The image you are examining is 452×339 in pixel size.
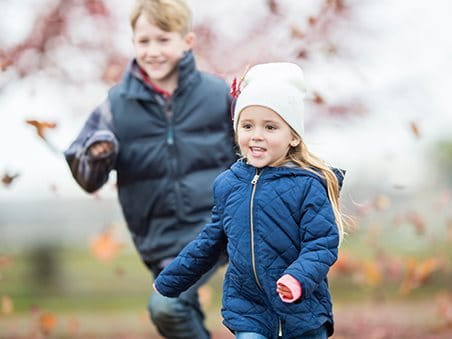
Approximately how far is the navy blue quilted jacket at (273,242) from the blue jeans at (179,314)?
1053 millimetres

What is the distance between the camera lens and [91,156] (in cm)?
453

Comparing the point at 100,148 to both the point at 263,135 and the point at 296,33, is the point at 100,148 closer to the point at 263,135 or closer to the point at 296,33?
the point at 263,135

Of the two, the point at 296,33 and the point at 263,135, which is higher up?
the point at 263,135

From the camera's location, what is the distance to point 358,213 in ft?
25.3

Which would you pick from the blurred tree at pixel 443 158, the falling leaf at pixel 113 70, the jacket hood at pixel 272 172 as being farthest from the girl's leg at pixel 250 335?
the blurred tree at pixel 443 158

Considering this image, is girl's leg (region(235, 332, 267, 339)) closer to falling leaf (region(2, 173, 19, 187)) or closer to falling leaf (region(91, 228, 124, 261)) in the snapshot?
falling leaf (region(2, 173, 19, 187))

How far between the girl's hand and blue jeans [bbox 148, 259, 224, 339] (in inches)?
52.0

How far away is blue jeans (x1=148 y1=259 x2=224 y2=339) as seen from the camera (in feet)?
15.3

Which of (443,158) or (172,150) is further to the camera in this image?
(443,158)

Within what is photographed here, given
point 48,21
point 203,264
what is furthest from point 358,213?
point 203,264

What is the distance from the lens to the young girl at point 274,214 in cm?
343

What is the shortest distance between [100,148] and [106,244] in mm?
4622

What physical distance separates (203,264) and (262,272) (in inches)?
12.8

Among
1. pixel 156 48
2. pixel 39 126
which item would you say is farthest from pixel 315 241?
pixel 39 126
